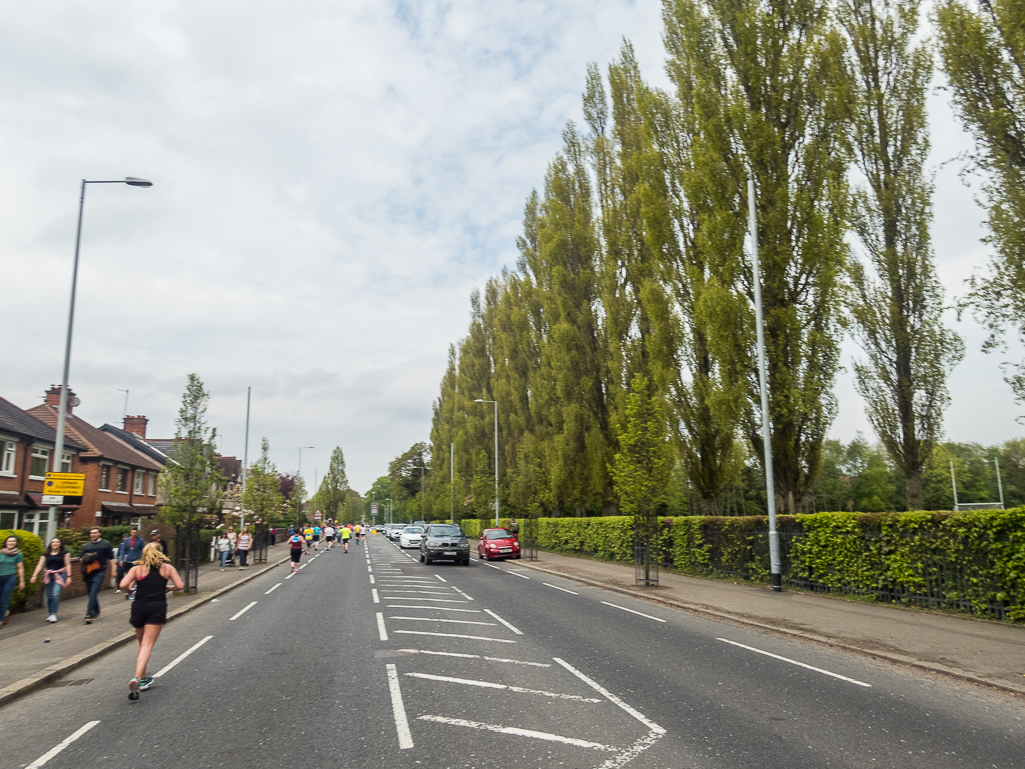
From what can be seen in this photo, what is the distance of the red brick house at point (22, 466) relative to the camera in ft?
92.8

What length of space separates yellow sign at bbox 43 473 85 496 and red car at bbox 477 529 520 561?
21.7 m

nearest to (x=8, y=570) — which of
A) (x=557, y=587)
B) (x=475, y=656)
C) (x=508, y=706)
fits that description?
(x=475, y=656)

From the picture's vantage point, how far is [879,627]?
11.6m

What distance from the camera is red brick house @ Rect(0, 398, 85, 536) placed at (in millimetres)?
28297

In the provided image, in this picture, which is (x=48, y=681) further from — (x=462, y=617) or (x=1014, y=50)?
(x=1014, y=50)

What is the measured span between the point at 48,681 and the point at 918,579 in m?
15.1

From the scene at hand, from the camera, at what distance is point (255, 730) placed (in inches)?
245

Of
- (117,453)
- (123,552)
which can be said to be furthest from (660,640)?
(117,453)

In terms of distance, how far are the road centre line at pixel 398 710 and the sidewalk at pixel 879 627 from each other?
21.9ft

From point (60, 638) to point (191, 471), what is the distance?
7854 mm

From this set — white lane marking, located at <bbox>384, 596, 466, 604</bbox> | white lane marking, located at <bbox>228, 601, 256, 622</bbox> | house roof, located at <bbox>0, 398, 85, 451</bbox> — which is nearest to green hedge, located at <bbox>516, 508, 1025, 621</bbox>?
white lane marking, located at <bbox>384, 596, 466, 604</bbox>

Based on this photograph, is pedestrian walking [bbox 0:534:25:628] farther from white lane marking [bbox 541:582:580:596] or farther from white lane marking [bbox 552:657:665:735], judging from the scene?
white lane marking [bbox 541:582:580:596]

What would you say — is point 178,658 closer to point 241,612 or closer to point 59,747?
point 59,747

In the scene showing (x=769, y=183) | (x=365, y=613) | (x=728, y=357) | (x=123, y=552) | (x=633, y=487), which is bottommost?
(x=365, y=613)
